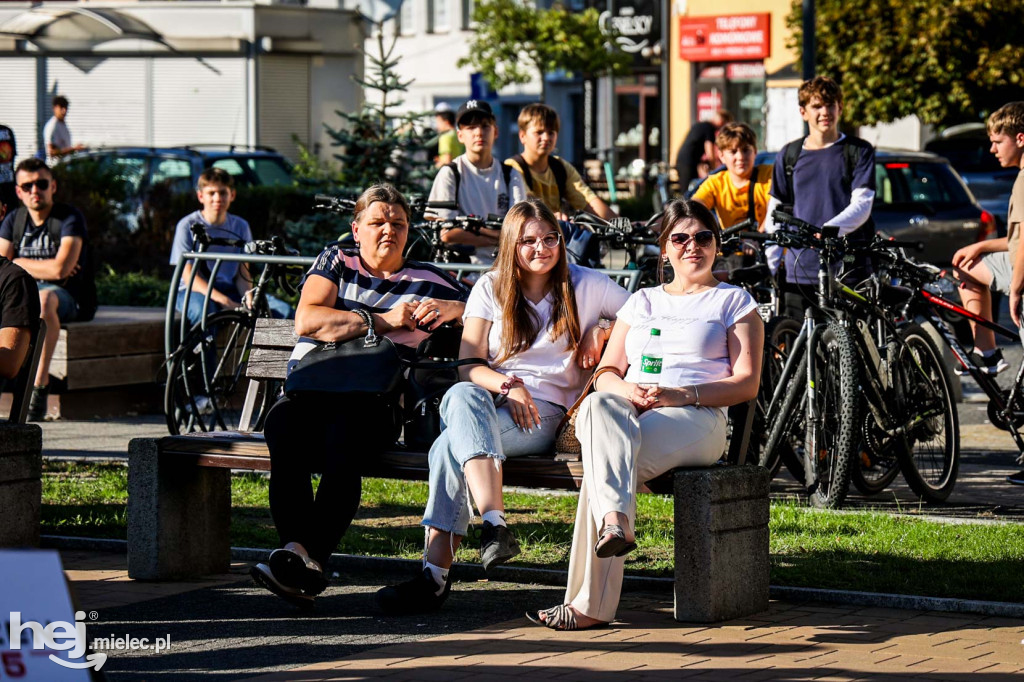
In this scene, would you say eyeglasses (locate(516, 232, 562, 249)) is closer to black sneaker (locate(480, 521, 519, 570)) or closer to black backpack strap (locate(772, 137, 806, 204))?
black sneaker (locate(480, 521, 519, 570))

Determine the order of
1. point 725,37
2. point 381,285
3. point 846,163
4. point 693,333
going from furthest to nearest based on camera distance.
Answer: point 725,37
point 846,163
point 381,285
point 693,333

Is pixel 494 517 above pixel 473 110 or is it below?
below

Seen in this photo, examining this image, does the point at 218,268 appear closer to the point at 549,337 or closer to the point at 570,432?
the point at 549,337

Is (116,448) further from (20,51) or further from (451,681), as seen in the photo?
(20,51)

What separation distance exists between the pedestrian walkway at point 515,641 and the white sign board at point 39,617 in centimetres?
183

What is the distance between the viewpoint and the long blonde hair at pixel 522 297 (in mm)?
7020

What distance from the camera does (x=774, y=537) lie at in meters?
7.81

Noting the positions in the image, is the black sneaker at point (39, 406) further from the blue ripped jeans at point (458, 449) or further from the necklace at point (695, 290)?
the necklace at point (695, 290)

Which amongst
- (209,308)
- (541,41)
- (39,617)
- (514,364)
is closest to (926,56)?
(541,41)

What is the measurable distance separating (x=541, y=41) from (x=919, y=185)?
80.5 ft

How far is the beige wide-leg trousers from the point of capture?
20.5 ft

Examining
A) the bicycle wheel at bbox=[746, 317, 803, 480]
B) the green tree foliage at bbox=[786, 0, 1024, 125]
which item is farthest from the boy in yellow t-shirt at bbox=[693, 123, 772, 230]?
the green tree foliage at bbox=[786, 0, 1024, 125]

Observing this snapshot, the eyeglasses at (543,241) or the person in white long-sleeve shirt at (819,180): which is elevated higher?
the person in white long-sleeve shirt at (819,180)

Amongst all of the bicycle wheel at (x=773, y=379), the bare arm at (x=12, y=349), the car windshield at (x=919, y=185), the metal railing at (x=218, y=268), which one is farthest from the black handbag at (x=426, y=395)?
the car windshield at (x=919, y=185)
